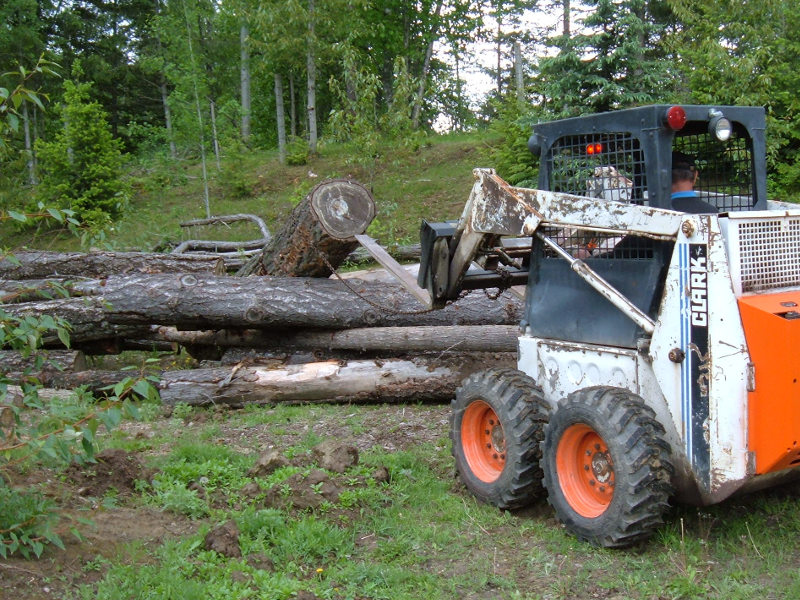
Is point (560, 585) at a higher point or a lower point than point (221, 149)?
lower

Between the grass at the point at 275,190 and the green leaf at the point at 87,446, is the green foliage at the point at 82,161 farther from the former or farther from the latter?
the green leaf at the point at 87,446

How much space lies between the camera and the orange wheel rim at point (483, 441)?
17.5 ft

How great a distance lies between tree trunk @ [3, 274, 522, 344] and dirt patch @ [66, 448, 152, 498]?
3.08 m

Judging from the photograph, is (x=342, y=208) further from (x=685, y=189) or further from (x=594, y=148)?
(x=685, y=189)

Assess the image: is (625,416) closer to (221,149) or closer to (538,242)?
(538,242)

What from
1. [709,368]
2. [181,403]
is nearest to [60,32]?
[181,403]

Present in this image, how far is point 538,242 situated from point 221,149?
691 inches

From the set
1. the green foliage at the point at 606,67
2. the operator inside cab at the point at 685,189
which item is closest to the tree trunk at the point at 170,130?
the green foliage at the point at 606,67

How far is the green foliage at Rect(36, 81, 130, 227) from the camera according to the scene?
58.9 ft

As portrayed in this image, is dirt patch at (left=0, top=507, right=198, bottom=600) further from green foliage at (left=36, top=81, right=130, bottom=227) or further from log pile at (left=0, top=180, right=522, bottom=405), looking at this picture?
green foliage at (left=36, top=81, right=130, bottom=227)

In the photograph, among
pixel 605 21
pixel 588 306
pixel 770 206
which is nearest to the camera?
pixel 588 306

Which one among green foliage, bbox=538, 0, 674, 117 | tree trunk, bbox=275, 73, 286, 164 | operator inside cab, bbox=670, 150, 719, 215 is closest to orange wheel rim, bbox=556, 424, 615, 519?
operator inside cab, bbox=670, 150, 719, 215

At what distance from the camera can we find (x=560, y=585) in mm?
4074

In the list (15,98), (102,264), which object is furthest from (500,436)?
(102,264)
